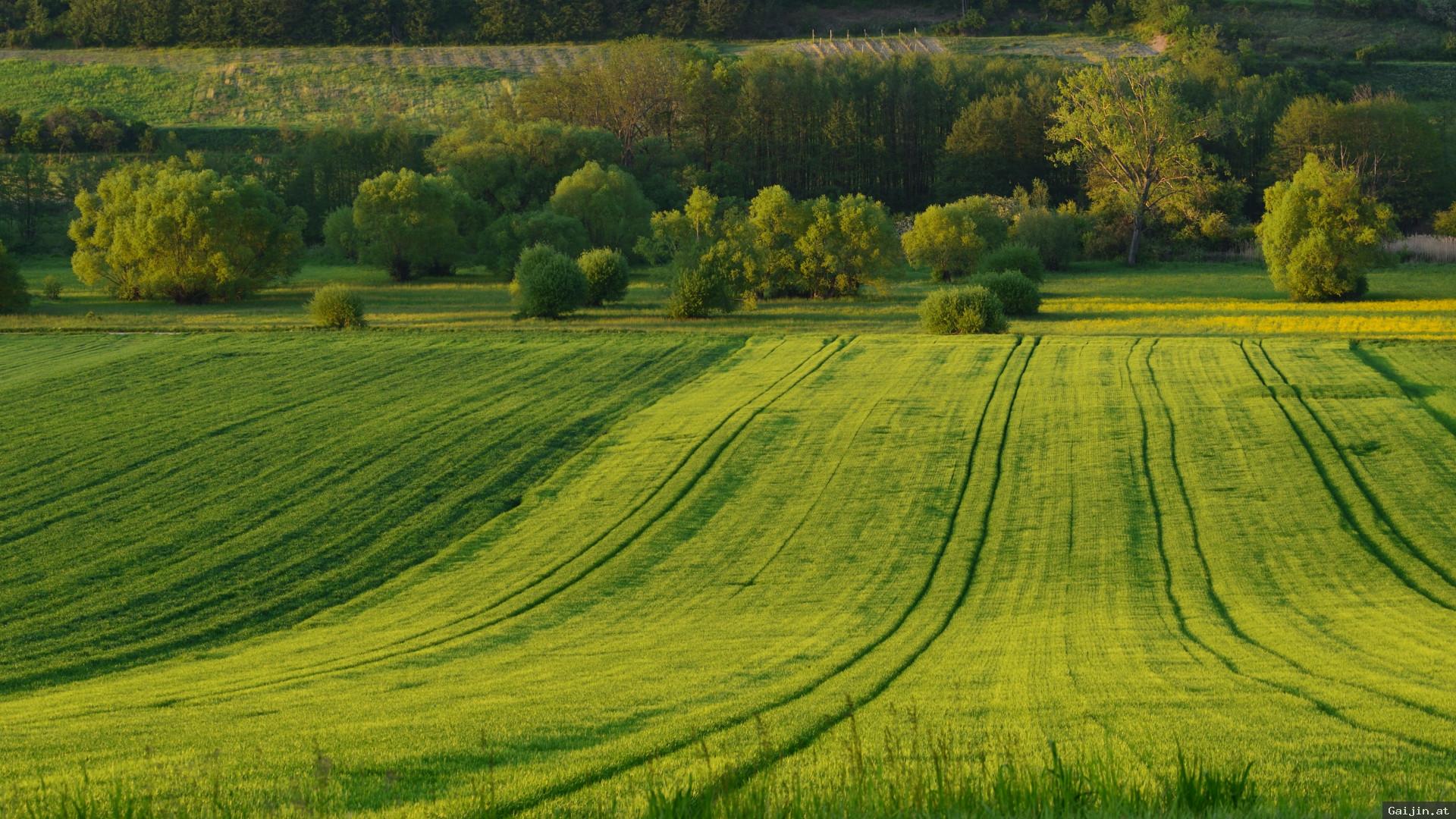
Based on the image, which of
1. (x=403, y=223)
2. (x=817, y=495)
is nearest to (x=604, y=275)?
(x=403, y=223)

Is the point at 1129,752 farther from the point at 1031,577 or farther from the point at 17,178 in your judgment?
the point at 17,178

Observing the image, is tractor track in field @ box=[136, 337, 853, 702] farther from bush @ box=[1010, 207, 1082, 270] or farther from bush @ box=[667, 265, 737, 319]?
bush @ box=[1010, 207, 1082, 270]

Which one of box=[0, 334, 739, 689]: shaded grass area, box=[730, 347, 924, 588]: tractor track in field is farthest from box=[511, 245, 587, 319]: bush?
box=[730, 347, 924, 588]: tractor track in field

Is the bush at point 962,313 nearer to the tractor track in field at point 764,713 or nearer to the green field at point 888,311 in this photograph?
the green field at point 888,311

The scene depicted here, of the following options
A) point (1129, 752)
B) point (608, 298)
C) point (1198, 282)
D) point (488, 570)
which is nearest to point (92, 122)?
point (608, 298)

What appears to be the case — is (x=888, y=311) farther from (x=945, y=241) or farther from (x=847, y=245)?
(x=945, y=241)

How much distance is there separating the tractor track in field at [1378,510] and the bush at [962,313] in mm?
13976

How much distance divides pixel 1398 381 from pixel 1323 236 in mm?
22566

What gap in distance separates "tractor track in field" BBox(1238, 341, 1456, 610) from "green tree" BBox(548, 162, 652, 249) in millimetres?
46997

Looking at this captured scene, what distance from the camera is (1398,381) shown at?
1315 inches


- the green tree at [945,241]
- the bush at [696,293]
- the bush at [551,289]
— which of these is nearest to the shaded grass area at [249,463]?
the bush at [551,289]

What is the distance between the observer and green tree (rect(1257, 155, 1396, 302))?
54656 millimetres

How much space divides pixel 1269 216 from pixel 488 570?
45226 mm

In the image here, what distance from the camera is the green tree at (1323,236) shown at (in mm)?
54656
